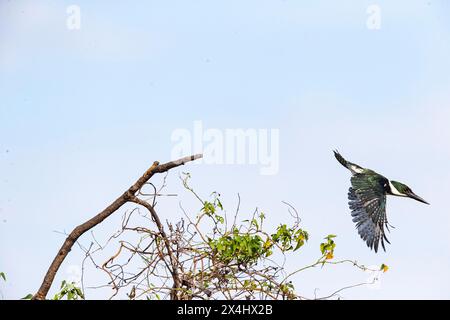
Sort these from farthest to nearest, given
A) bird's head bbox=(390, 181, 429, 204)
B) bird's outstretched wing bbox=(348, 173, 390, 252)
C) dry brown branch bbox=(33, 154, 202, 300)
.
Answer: bird's head bbox=(390, 181, 429, 204)
bird's outstretched wing bbox=(348, 173, 390, 252)
dry brown branch bbox=(33, 154, 202, 300)

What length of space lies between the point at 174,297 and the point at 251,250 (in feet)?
1.16

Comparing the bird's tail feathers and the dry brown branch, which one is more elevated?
the bird's tail feathers

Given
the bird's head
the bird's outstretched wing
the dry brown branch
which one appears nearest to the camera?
the dry brown branch

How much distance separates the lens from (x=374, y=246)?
12.7 feet

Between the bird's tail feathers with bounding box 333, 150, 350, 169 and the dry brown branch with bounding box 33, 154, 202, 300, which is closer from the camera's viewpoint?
the dry brown branch with bounding box 33, 154, 202, 300

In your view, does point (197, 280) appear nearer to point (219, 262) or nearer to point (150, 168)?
point (219, 262)

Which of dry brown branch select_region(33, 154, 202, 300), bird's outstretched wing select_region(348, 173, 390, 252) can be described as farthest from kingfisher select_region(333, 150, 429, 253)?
dry brown branch select_region(33, 154, 202, 300)

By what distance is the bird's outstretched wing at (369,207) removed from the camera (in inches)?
156

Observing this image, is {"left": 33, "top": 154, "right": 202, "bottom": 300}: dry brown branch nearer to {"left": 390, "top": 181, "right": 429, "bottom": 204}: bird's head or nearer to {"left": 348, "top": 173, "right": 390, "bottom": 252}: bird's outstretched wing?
{"left": 348, "top": 173, "right": 390, "bottom": 252}: bird's outstretched wing

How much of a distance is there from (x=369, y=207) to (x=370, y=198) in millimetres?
72

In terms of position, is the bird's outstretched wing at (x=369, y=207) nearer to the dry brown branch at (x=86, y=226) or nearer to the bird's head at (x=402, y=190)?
the bird's head at (x=402, y=190)

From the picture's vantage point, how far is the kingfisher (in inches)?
157

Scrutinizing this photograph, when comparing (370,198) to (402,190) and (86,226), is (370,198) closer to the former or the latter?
(402,190)
